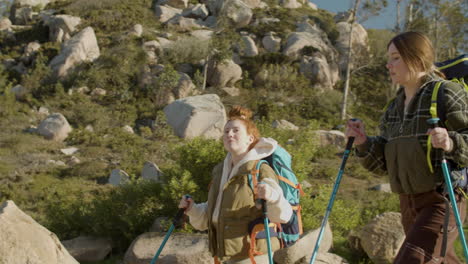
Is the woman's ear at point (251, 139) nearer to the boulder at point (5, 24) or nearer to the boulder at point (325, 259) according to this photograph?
the boulder at point (325, 259)

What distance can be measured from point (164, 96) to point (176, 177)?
14.1 metres

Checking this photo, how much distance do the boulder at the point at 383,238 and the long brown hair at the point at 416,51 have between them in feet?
10.9

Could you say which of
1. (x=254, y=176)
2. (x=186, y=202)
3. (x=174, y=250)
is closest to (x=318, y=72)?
(x=174, y=250)

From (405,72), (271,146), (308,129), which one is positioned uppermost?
(405,72)

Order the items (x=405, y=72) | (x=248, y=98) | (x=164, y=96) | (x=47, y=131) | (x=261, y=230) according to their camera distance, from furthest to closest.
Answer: (x=248, y=98), (x=164, y=96), (x=47, y=131), (x=261, y=230), (x=405, y=72)

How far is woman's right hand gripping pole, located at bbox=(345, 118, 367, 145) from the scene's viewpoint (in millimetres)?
2676

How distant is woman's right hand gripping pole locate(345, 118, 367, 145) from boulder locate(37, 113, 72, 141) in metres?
15.0

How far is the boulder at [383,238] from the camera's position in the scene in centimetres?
525

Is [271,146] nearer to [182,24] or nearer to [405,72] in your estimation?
[405,72]

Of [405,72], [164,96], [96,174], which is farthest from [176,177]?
[164,96]

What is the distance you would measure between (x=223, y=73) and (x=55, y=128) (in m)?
9.29

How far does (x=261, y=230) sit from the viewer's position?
8.77ft

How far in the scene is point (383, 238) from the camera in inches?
209

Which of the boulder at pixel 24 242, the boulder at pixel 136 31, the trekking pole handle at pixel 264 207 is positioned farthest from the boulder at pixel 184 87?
the trekking pole handle at pixel 264 207
